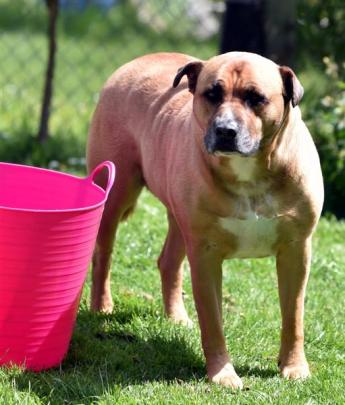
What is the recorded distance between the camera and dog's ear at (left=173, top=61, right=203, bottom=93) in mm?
4051

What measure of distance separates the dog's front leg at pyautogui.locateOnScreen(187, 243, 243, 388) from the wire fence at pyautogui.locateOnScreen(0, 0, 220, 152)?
382 centimetres

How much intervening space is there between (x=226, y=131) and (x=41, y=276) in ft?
2.89

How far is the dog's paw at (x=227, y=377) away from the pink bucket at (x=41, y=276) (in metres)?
0.61

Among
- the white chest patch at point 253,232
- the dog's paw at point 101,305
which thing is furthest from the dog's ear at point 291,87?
the dog's paw at point 101,305

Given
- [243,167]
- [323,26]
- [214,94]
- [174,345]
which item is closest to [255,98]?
[214,94]

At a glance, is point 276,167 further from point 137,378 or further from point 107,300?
point 107,300

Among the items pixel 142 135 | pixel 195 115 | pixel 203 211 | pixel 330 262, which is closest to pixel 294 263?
pixel 203 211

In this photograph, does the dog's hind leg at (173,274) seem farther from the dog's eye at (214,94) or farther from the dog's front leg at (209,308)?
the dog's eye at (214,94)

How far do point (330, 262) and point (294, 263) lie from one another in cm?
144

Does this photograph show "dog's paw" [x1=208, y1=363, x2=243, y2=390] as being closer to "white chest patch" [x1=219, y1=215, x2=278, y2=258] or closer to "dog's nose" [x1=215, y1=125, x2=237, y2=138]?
"white chest patch" [x1=219, y1=215, x2=278, y2=258]

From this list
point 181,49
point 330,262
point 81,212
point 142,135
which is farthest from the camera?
point 181,49

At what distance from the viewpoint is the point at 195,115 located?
13.0ft

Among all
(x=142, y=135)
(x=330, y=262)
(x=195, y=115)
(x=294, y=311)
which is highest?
(x=195, y=115)

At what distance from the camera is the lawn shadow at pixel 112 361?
3762 millimetres
